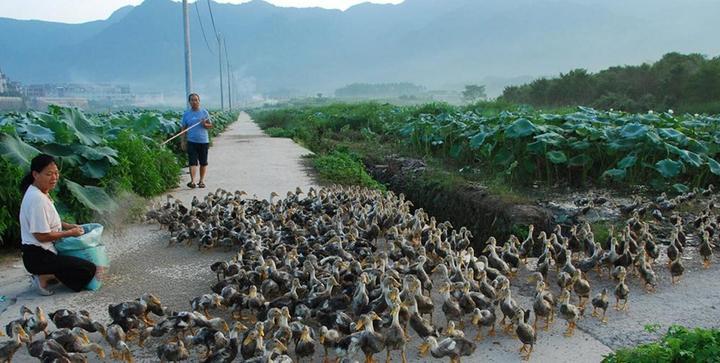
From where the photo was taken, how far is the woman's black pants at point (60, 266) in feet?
21.9

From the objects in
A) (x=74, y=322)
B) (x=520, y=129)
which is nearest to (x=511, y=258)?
(x=74, y=322)

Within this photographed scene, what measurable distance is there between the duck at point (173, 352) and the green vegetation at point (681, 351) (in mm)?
3388

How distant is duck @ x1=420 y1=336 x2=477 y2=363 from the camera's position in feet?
16.4

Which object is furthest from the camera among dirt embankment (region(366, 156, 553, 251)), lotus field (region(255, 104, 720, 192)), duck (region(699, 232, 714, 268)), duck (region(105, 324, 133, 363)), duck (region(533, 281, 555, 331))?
lotus field (region(255, 104, 720, 192))

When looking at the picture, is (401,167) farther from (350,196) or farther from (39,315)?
(39,315)

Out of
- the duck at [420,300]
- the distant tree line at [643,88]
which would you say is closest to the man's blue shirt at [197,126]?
the duck at [420,300]

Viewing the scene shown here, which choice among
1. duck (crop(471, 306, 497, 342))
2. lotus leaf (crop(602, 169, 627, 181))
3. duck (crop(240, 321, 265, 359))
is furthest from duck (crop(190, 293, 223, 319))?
lotus leaf (crop(602, 169, 627, 181))

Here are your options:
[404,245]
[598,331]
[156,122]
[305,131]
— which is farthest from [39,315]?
[305,131]

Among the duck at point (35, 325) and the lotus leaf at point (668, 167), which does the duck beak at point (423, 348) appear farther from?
the lotus leaf at point (668, 167)

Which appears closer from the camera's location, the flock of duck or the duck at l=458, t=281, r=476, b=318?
the flock of duck

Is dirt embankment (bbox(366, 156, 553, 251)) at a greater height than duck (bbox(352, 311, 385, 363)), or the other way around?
duck (bbox(352, 311, 385, 363))

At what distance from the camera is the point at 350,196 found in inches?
444

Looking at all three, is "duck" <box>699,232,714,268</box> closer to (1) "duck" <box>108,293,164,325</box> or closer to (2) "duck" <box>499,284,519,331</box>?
(2) "duck" <box>499,284,519,331</box>

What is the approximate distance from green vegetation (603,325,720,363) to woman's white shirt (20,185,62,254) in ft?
18.7
